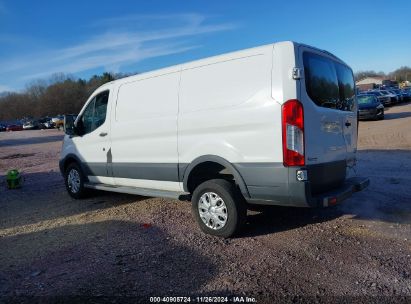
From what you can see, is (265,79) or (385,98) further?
(385,98)

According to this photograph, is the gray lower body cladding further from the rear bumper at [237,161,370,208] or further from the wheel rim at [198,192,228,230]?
the wheel rim at [198,192,228,230]

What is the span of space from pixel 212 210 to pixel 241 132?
1.15 metres

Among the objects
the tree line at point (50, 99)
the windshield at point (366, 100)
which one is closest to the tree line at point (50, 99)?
the tree line at point (50, 99)

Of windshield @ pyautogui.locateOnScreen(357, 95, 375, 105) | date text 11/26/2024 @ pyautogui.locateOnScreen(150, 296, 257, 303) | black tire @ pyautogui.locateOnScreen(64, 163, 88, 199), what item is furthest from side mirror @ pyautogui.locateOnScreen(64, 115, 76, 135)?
windshield @ pyautogui.locateOnScreen(357, 95, 375, 105)

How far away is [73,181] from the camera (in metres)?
8.27

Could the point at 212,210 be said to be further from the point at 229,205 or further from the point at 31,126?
the point at 31,126

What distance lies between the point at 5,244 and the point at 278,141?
4010mm

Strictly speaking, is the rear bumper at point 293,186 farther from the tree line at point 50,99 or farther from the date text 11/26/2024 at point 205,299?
the tree line at point 50,99

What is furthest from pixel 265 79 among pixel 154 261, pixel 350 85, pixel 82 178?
pixel 82 178

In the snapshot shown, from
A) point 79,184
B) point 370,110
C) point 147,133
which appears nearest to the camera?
point 147,133

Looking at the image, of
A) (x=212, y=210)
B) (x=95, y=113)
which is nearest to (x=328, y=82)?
(x=212, y=210)

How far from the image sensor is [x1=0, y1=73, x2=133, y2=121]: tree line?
101438mm

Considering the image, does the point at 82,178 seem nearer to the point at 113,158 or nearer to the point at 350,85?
the point at 113,158

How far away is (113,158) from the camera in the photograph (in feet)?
23.0
